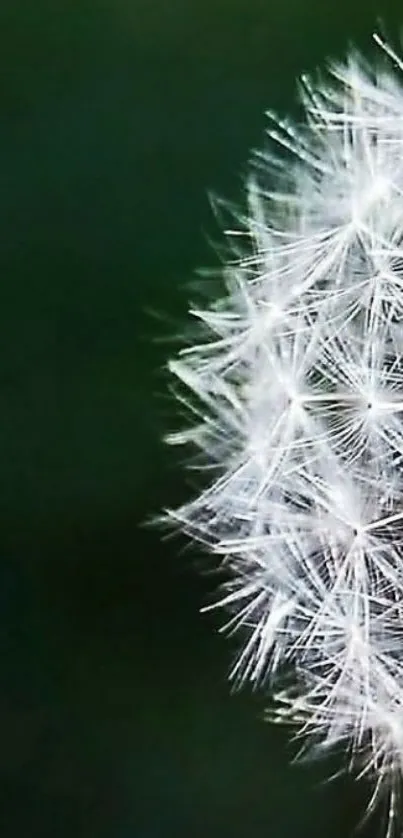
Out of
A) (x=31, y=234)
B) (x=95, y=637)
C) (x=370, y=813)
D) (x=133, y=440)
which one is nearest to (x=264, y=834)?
(x=370, y=813)

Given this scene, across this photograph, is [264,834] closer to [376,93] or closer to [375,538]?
[375,538]

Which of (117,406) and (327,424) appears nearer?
(327,424)

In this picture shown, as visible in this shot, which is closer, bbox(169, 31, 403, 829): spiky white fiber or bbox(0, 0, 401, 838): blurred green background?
bbox(169, 31, 403, 829): spiky white fiber

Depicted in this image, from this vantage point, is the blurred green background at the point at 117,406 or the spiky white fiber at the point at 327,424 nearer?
the spiky white fiber at the point at 327,424
